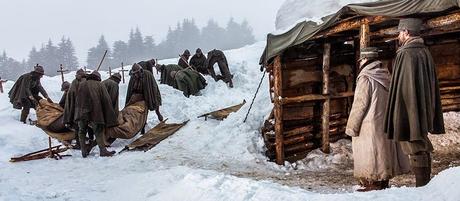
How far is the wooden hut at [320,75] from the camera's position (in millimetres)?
7793

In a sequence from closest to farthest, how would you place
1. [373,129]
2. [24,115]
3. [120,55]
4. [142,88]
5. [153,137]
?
1. [373,129]
2. [153,137]
3. [142,88]
4. [24,115]
5. [120,55]

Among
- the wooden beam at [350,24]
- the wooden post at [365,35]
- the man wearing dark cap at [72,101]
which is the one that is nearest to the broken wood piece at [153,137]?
the man wearing dark cap at [72,101]

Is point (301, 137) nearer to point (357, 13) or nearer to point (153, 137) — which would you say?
point (357, 13)

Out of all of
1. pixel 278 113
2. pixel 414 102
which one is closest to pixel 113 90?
pixel 278 113

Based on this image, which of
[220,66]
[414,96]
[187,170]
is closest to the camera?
[414,96]

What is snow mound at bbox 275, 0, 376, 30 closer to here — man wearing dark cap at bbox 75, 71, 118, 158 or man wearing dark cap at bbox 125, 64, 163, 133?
man wearing dark cap at bbox 125, 64, 163, 133

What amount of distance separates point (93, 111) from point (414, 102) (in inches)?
252

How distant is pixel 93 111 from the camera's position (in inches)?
336

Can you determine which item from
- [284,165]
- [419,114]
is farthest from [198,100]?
[419,114]

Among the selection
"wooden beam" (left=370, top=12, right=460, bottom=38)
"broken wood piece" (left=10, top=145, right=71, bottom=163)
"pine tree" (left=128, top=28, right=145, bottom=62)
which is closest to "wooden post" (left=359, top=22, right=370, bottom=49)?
"wooden beam" (left=370, top=12, right=460, bottom=38)

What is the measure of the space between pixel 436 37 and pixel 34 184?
28.4ft

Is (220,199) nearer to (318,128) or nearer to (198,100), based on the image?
(318,128)

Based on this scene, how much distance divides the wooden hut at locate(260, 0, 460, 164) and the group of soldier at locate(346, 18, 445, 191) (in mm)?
2361

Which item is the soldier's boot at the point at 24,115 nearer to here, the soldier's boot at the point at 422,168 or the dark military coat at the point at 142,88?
the dark military coat at the point at 142,88
